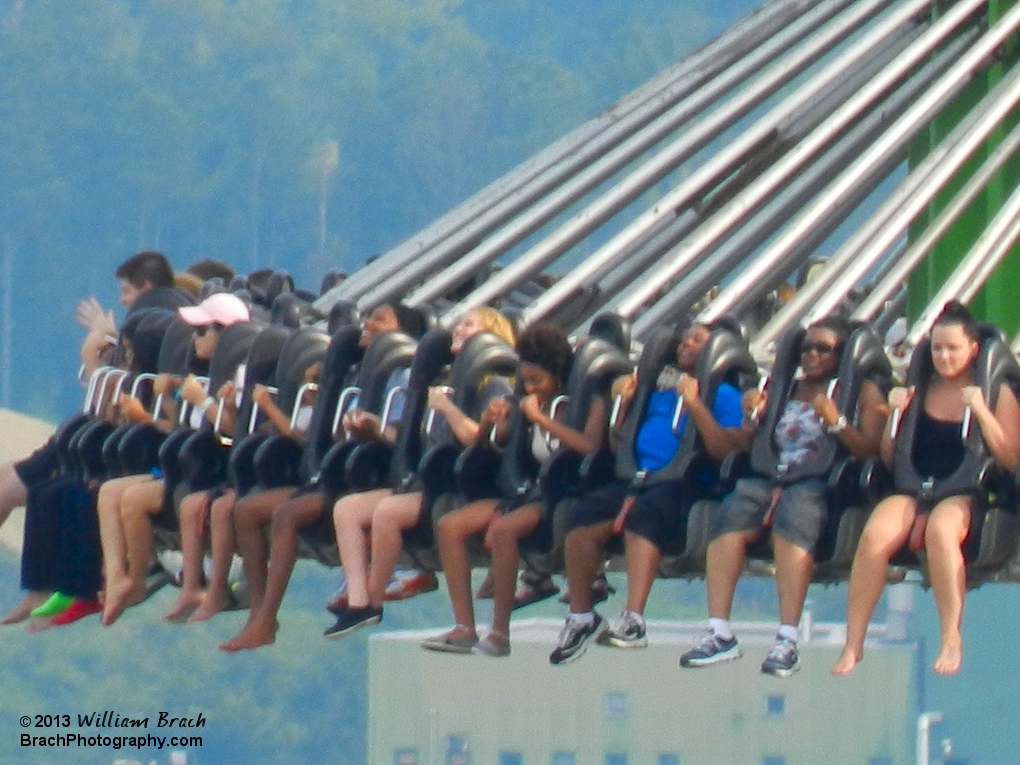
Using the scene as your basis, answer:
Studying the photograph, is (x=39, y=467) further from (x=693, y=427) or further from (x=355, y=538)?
(x=693, y=427)

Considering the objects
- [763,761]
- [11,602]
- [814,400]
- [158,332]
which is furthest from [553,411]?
[11,602]

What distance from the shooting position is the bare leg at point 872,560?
8320 millimetres

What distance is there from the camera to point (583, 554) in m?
9.13

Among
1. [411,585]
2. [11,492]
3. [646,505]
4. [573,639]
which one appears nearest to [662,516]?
[646,505]

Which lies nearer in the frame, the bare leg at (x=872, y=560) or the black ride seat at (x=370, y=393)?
the bare leg at (x=872, y=560)

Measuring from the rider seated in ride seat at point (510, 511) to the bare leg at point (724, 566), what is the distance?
64 centimetres

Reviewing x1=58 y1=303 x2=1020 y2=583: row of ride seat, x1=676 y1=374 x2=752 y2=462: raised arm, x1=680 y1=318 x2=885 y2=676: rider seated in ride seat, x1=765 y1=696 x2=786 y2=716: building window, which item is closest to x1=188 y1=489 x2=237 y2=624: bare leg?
x1=58 y1=303 x2=1020 y2=583: row of ride seat

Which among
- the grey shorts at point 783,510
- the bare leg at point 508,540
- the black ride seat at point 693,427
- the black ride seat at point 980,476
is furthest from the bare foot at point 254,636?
the black ride seat at point 980,476

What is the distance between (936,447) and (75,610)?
4503 millimetres

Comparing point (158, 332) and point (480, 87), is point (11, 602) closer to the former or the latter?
point (480, 87)

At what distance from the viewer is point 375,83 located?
2050 inches

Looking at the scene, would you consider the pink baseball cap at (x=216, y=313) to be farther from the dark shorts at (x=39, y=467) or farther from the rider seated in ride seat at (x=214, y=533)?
the dark shorts at (x=39, y=467)

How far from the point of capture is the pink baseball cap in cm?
1059

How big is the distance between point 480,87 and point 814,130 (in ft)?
134
